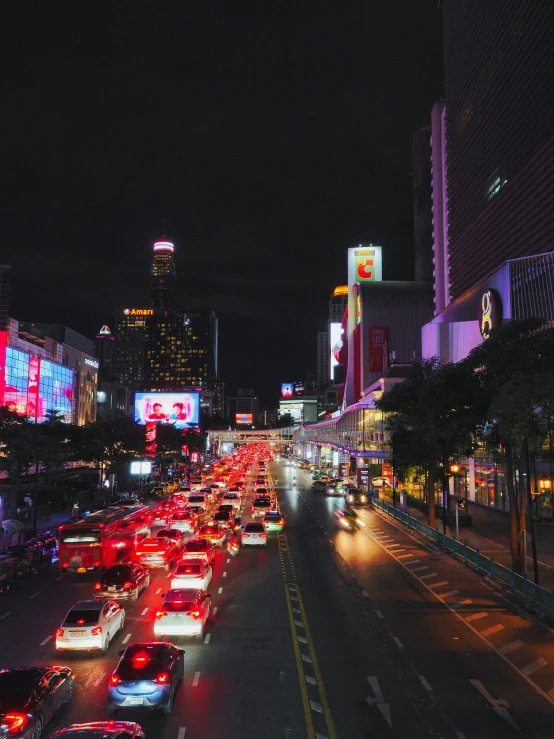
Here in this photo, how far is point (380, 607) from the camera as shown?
2253cm

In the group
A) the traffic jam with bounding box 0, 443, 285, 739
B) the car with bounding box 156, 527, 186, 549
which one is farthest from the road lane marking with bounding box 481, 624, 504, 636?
the car with bounding box 156, 527, 186, 549

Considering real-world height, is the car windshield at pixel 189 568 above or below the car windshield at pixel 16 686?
below

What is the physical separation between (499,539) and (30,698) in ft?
108

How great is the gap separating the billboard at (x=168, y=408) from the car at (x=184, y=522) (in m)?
85.8

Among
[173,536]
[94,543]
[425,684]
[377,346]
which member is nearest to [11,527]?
[173,536]

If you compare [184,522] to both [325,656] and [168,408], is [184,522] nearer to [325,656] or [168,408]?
[325,656]

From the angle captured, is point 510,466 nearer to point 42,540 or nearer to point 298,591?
point 298,591

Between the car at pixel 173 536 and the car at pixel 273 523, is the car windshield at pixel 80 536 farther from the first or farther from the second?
the car at pixel 273 523

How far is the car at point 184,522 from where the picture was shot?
42.5 metres

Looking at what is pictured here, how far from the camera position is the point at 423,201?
129 m

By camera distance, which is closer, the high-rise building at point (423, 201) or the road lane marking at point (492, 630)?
the road lane marking at point (492, 630)

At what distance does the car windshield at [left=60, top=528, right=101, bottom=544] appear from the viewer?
29127 millimetres

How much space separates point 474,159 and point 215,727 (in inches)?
2982

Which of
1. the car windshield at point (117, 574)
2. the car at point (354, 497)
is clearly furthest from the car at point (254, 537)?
the car at point (354, 497)
